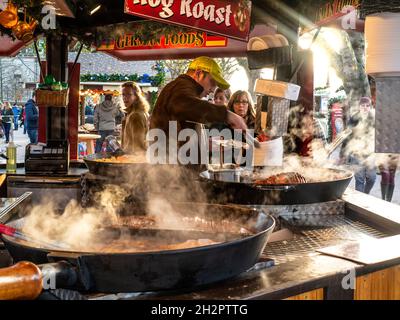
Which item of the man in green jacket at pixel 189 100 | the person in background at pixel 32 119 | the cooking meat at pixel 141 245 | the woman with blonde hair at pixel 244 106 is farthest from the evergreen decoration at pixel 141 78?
the cooking meat at pixel 141 245

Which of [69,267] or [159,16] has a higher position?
[159,16]

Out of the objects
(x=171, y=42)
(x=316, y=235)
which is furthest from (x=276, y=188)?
(x=171, y=42)

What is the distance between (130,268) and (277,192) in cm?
158

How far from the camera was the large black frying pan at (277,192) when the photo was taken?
2.80 meters

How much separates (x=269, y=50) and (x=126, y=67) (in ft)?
82.1

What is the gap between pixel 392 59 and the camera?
6.37ft

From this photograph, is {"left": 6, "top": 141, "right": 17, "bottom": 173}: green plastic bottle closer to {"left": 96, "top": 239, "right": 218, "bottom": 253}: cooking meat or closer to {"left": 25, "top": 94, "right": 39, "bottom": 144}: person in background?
{"left": 96, "top": 239, "right": 218, "bottom": 253}: cooking meat

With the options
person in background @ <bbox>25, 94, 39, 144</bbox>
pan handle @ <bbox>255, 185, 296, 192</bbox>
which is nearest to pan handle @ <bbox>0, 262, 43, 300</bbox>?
pan handle @ <bbox>255, 185, 296, 192</bbox>

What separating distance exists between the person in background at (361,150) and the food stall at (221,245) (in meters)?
4.75

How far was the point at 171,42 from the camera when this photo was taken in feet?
24.7

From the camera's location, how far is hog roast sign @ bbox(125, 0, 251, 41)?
4184 millimetres

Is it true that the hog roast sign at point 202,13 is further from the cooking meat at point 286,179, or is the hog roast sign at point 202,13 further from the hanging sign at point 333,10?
the cooking meat at point 286,179
